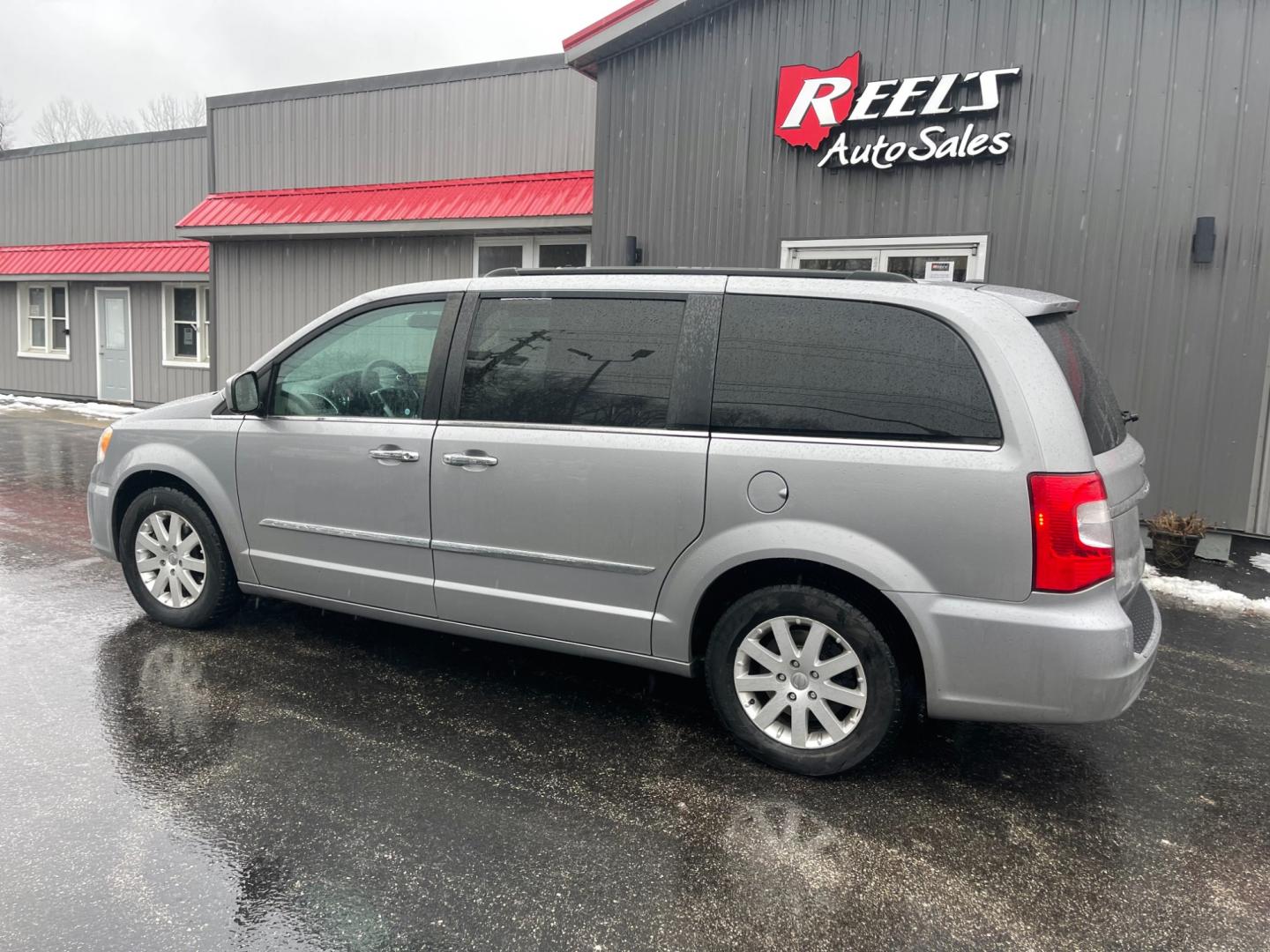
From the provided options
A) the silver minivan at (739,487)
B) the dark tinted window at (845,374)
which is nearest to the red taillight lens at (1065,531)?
the silver minivan at (739,487)

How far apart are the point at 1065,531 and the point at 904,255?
5729 mm

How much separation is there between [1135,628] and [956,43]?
6101 millimetres

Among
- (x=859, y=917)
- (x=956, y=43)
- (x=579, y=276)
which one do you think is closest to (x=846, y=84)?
(x=956, y=43)

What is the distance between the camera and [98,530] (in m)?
5.31

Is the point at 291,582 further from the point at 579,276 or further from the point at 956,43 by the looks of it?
the point at 956,43

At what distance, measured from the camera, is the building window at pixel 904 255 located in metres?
8.14

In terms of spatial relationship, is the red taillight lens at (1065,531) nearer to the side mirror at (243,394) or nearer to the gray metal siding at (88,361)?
the side mirror at (243,394)

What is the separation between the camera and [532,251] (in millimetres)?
12055

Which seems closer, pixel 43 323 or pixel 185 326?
pixel 185 326

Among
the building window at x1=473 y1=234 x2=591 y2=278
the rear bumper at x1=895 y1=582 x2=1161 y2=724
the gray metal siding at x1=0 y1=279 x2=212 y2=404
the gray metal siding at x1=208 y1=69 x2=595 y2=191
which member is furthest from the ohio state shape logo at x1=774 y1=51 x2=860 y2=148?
the gray metal siding at x1=0 y1=279 x2=212 y2=404

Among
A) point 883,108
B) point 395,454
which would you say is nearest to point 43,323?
point 883,108

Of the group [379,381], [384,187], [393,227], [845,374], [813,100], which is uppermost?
[813,100]

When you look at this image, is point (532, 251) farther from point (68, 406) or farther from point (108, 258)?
point (68, 406)

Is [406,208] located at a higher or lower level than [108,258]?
higher
